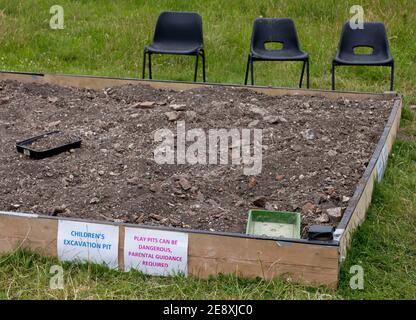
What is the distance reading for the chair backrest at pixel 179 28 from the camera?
8141 millimetres

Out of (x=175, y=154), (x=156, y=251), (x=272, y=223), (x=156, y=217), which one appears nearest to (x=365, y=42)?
(x=175, y=154)

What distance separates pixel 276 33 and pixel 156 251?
4354mm

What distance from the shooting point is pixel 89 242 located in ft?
13.8

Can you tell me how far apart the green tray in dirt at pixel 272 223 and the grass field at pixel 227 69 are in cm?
36

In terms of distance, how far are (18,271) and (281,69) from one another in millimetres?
5243

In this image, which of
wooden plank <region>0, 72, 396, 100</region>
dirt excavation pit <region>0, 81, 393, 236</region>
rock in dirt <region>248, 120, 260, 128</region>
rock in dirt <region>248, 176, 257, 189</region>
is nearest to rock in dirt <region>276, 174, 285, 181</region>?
dirt excavation pit <region>0, 81, 393, 236</region>

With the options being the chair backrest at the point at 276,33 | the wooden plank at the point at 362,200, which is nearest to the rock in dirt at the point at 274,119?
the wooden plank at the point at 362,200

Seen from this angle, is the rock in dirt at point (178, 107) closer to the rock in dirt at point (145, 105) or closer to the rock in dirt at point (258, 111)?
the rock in dirt at point (145, 105)

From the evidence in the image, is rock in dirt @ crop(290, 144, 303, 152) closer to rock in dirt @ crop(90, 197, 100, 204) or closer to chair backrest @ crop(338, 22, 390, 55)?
rock in dirt @ crop(90, 197, 100, 204)

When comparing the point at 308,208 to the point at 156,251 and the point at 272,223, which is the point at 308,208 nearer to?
the point at 272,223

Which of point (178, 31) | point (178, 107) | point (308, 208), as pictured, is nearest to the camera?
point (308, 208)

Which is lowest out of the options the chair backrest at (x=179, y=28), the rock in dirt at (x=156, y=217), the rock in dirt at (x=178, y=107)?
the rock in dirt at (x=178, y=107)

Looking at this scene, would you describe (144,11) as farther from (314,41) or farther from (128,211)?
(128,211)

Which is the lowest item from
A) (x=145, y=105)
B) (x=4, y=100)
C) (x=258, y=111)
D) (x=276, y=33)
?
(x=4, y=100)
